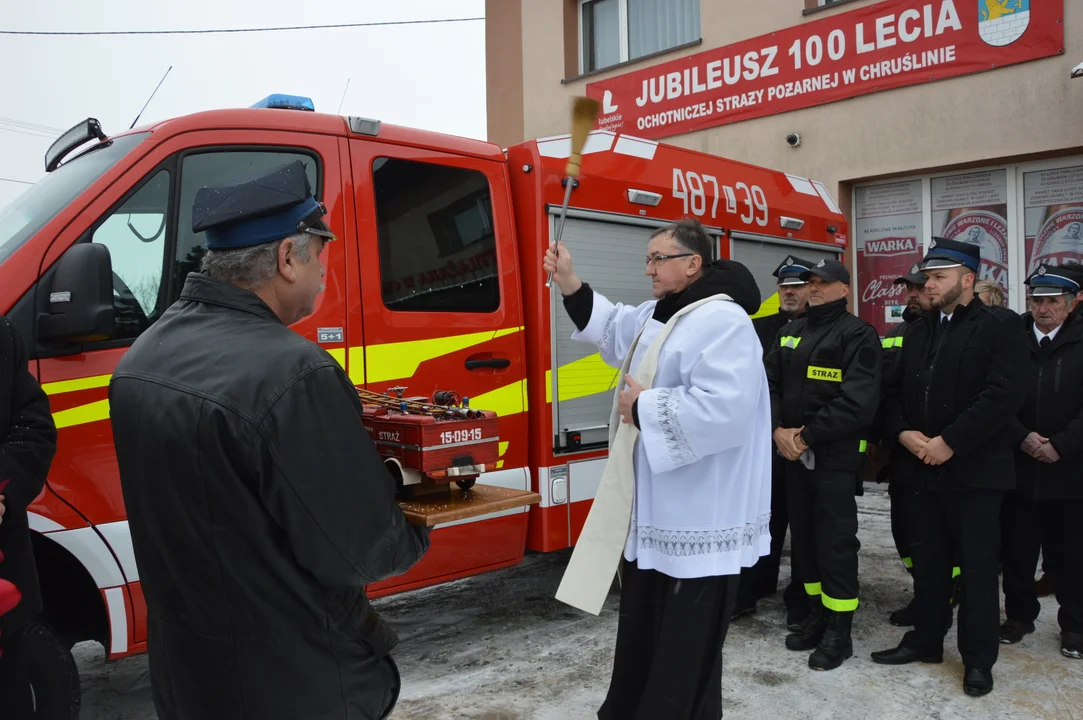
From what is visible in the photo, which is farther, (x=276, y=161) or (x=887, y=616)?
(x=887, y=616)

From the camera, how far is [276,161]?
12.2 ft

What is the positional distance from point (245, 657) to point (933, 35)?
9.20 m

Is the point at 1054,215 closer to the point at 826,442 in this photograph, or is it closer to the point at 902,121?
the point at 902,121

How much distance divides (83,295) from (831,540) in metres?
3.52

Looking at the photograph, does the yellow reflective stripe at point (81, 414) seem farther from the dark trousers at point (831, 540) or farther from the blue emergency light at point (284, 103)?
the dark trousers at point (831, 540)

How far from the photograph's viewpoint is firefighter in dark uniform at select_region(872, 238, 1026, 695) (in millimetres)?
3914

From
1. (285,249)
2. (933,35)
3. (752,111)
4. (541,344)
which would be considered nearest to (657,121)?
(752,111)

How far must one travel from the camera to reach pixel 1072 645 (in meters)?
4.32

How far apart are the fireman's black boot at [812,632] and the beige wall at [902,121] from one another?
5837 mm

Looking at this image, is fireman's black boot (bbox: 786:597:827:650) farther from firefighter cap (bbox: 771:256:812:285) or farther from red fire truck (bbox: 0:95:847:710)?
firefighter cap (bbox: 771:256:812:285)

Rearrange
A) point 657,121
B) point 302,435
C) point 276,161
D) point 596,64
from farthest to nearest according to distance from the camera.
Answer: point 596,64
point 657,121
point 276,161
point 302,435

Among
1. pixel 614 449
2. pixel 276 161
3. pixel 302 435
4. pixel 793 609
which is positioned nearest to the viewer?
pixel 302 435

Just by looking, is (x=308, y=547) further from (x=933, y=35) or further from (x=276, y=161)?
(x=933, y=35)

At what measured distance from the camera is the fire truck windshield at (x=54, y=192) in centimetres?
313
